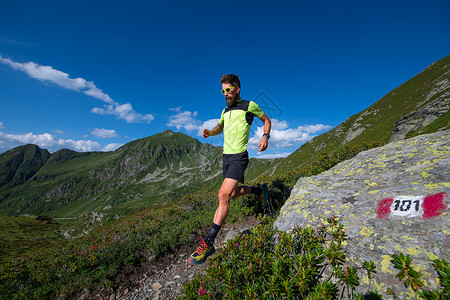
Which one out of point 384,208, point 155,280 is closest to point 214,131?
point 384,208

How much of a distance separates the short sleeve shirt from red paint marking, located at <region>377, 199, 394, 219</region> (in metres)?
2.92

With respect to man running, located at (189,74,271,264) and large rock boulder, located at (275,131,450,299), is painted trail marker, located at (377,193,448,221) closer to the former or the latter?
large rock boulder, located at (275,131,450,299)

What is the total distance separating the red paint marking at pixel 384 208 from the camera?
118 inches

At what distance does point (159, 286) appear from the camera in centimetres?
492

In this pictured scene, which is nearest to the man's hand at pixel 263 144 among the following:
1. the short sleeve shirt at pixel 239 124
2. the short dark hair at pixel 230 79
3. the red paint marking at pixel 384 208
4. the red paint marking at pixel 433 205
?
the short sleeve shirt at pixel 239 124

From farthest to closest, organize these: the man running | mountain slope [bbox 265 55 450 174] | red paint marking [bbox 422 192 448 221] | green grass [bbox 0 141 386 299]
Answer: mountain slope [bbox 265 55 450 174], green grass [bbox 0 141 386 299], the man running, red paint marking [bbox 422 192 448 221]

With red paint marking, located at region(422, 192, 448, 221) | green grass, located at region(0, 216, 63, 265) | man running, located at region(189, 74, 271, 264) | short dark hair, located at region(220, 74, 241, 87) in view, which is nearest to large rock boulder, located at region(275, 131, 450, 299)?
red paint marking, located at region(422, 192, 448, 221)

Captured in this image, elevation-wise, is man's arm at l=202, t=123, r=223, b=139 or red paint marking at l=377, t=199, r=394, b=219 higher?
man's arm at l=202, t=123, r=223, b=139

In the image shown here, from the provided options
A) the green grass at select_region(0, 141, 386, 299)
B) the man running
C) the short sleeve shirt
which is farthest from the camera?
the green grass at select_region(0, 141, 386, 299)

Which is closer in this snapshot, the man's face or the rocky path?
the rocky path

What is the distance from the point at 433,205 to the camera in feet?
8.65

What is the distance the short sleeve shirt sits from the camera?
4.90 metres

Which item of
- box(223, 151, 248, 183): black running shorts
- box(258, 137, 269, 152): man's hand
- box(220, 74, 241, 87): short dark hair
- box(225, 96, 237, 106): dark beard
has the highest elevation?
box(220, 74, 241, 87): short dark hair

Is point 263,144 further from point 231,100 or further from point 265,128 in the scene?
point 231,100
